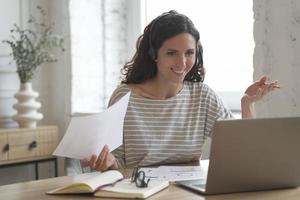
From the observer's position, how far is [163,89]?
1.93m

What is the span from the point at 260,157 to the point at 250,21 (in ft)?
5.14

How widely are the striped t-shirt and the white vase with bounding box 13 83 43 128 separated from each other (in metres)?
1.29

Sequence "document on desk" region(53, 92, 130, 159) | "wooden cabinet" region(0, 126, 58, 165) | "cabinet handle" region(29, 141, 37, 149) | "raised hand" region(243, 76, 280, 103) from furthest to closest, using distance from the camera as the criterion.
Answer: "cabinet handle" region(29, 141, 37, 149) → "wooden cabinet" region(0, 126, 58, 165) → "raised hand" region(243, 76, 280, 103) → "document on desk" region(53, 92, 130, 159)

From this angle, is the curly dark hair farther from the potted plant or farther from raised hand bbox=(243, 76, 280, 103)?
the potted plant

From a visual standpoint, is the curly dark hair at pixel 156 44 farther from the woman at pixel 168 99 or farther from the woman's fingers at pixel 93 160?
the woman's fingers at pixel 93 160

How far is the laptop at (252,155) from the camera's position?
110cm

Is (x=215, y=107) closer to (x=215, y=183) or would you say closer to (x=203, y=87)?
(x=203, y=87)

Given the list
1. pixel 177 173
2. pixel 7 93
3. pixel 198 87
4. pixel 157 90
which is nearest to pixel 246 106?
pixel 198 87

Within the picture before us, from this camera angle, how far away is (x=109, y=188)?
119 cm

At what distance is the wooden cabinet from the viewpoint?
2895mm

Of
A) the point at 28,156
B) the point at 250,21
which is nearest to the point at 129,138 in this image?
the point at 250,21

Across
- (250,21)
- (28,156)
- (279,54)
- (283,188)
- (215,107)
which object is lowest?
(28,156)

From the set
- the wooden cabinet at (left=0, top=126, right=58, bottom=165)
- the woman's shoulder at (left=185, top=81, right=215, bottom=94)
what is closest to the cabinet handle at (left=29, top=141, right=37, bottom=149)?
the wooden cabinet at (left=0, top=126, right=58, bottom=165)

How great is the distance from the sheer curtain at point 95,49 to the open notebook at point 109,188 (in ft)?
6.93
